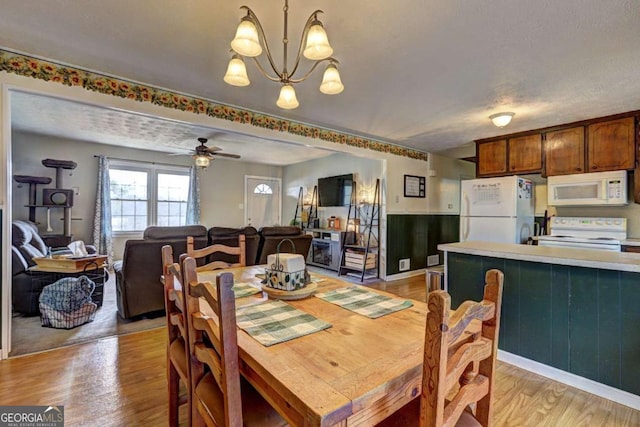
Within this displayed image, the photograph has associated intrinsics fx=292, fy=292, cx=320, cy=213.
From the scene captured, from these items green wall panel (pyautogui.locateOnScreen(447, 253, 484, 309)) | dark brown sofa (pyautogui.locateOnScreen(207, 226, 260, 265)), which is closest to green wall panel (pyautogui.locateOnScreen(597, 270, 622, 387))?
green wall panel (pyautogui.locateOnScreen(447, 253, 484, 309))

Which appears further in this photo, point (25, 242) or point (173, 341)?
point (25, 242)

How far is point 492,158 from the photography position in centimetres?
446

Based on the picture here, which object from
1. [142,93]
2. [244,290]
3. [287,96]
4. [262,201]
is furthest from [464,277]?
[262,201]

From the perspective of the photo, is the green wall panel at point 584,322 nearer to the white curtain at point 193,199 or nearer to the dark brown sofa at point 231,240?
the dark brown sofa at point 231,240

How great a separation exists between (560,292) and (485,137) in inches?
123

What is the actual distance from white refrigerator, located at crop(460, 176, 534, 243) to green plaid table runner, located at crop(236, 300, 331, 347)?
370 cm

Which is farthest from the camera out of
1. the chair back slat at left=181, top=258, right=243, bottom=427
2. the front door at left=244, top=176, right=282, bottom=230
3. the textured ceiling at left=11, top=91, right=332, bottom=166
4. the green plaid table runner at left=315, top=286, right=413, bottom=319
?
the front door at left=244, top=176, right=282, bottom=230

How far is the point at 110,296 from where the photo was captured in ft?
12.8

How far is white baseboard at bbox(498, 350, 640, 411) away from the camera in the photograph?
178 cm

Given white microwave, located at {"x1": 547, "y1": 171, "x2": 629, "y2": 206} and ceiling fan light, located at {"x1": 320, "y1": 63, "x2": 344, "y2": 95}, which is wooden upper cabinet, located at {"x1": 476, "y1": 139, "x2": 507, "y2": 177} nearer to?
white microwave, located at {"x1": 547, "y1": 171, "x2": 629, "y2": 206}

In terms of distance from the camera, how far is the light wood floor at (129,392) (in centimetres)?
166

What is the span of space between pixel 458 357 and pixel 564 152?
4237 mm

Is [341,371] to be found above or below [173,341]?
above

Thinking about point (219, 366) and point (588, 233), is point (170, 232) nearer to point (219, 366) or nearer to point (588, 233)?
point (219, 366)
